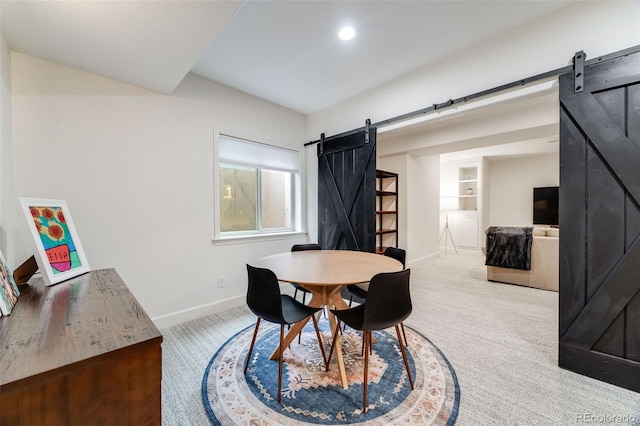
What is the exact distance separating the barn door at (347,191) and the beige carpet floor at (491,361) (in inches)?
46.3

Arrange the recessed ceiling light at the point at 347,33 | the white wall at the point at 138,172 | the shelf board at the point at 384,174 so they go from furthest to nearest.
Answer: the shelf board at the point at 384,174 < the recessed ceiling light at the point at 347,33 < the white wall at the point at 138,172

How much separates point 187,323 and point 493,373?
2810mm

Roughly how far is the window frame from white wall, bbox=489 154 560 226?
638 centimetres

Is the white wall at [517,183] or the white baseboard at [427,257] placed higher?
the white wall at [517,183]

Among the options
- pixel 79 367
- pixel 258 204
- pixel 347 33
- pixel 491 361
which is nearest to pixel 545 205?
pixel 491 361

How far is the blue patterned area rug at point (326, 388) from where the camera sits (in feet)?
4.80

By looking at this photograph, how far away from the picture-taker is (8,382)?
600mm

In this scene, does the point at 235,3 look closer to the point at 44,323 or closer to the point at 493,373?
the point at 44,323

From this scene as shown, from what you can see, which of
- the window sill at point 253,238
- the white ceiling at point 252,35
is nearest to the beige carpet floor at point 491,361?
the window sill at point 253,238

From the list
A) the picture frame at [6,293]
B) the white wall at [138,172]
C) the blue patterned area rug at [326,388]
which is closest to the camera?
the picture frame at [6,293]

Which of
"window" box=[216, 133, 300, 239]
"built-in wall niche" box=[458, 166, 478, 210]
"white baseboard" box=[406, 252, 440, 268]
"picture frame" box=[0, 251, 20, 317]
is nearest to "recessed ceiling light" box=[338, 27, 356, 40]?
"window" box=[216, 133, 300, 239]

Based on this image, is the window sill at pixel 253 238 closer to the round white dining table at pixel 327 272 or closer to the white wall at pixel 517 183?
the round white dining table at pixel 327 272

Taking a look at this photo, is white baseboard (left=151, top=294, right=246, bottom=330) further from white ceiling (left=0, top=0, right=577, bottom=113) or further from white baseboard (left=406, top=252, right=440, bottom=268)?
white baseboard (left=406, top=252, right=440, bottom=268)

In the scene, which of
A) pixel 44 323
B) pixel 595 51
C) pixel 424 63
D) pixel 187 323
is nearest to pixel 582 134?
pixel 595 51
